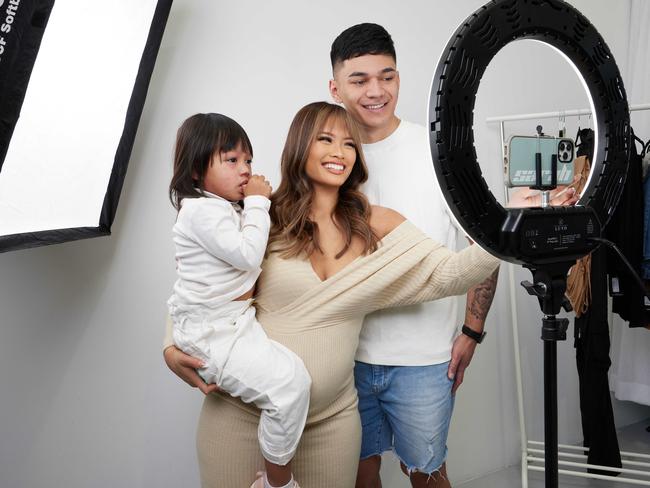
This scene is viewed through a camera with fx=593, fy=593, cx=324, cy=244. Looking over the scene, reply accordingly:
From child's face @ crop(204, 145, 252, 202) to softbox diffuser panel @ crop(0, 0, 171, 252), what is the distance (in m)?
0.38

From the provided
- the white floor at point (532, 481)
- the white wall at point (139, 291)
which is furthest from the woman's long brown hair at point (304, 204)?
the white floor at point (532, 481)

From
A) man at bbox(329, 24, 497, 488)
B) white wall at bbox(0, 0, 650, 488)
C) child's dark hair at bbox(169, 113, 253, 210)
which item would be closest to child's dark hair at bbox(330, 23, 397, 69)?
man at bbox(329, 24, 497, 488)

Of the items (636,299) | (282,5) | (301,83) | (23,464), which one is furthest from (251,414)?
(636,299)

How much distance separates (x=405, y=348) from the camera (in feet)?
4.49

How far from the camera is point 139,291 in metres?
1.85

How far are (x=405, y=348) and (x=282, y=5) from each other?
1.27 meters

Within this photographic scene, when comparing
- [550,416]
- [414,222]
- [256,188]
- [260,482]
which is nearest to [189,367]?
[260,482]

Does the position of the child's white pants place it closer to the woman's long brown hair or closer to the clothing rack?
the woman's long brown hair

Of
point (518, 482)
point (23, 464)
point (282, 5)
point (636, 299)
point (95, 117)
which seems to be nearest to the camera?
point (95, 117)

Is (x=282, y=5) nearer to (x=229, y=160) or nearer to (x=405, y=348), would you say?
(x=229, y=160)

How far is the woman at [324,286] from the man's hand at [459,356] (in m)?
0.24

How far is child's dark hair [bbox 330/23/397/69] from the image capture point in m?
1.40

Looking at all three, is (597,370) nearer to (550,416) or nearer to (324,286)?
(324,286)

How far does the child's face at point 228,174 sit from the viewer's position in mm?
1229
